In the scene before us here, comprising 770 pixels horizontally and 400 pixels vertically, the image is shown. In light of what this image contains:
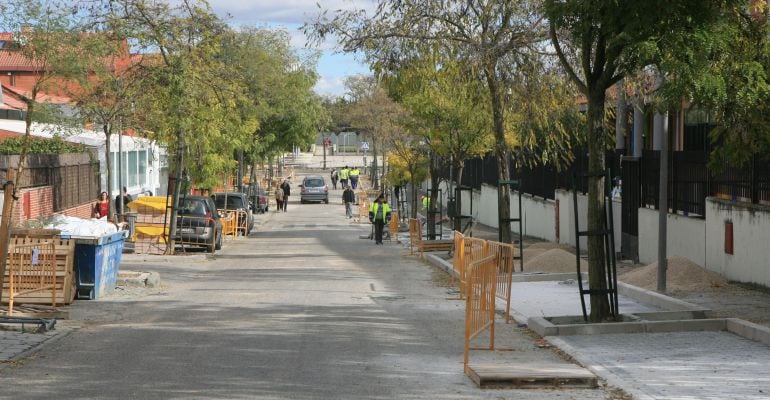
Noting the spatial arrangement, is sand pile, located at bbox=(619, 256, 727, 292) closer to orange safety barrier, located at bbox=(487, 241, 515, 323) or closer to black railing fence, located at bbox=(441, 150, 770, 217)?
black railing fence, located at bbox=(441, 150, 770, 217)

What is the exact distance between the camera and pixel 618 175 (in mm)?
27625

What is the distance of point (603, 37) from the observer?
13.0m

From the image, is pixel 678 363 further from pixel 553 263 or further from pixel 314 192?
pixel 314 192

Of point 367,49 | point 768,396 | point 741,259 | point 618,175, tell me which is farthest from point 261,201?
point 768,396

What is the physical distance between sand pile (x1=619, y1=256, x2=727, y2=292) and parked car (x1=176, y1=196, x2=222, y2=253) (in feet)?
52.4

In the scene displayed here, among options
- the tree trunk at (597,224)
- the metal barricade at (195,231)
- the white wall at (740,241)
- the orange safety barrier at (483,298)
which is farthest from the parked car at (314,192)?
the orange safety barrier at (483,298)

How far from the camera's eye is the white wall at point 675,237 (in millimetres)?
21047

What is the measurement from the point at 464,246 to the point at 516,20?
568 cm

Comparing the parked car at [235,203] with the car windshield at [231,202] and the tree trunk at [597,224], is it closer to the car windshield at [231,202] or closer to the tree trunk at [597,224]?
the car windshield at [231,202]

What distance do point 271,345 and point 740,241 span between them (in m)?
9.62

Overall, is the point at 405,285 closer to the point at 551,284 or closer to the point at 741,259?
the point at 551,284

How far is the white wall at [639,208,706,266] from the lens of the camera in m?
21.0

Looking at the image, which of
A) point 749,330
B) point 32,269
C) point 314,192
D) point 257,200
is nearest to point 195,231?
point 32,269

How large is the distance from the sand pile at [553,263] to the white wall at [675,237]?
143cm
